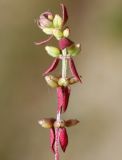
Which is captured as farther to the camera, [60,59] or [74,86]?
[74,86]

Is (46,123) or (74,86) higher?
(74,86)

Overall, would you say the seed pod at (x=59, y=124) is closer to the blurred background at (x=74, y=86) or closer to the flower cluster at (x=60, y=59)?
the flower cluster at (x=60, y=59)

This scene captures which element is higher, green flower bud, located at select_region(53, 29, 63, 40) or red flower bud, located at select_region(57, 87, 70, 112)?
green flower bud, located at select_region(53, 29, 63, 40)

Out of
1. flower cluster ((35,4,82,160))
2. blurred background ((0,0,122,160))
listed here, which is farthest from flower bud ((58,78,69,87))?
blurred background ((0,0,122,160))

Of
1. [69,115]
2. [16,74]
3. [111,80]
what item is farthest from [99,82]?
[16,74]

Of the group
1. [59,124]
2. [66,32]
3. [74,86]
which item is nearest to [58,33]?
[66,32]

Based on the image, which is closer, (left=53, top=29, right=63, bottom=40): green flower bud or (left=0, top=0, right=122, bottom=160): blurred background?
(left=53, top=29, right=63, bottom=40): green flower bud

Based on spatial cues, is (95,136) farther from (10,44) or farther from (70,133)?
(10,44)

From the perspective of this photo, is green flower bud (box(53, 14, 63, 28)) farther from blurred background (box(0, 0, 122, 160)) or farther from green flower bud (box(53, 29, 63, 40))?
blurred background (box(0, 0, 122, 160))

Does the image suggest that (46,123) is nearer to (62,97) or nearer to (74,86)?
(62,97)
